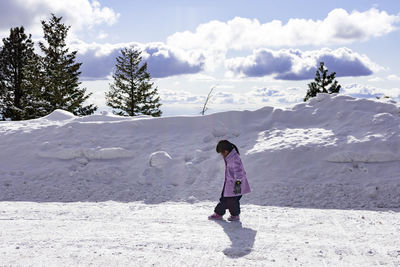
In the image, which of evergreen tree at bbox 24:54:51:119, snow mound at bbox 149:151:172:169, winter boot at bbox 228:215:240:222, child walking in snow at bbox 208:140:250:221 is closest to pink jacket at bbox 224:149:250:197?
child walking in snow at bbox 208:140:250:221

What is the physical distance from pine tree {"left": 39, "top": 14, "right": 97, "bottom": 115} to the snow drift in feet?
68.3

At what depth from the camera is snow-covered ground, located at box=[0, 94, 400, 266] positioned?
444cm

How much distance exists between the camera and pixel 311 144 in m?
8.83

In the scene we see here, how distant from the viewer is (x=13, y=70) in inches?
1252

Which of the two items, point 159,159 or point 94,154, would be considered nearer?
point 159,159

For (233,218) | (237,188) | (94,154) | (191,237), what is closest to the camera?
(191,237)

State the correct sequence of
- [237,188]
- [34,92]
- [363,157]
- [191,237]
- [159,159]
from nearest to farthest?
[191,237] → [237,188] → [363,157] → [159,159] → [34,92]

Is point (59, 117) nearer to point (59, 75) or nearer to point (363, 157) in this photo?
point (363, 157)

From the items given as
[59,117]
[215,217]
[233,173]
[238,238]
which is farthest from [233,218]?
[59,117]

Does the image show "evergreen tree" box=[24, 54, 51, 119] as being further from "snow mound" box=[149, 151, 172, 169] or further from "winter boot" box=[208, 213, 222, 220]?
"winter boot" box=[208, 213, 222, 220]

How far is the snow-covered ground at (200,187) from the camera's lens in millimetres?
4438

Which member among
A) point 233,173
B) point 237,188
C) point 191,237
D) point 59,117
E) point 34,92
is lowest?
point 191,237

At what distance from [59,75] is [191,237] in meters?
29.9

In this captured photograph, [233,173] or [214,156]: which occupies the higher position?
[233,173]
